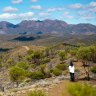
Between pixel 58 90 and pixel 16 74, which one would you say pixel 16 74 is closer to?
pixel 16 74

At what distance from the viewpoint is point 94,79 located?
4312 cm

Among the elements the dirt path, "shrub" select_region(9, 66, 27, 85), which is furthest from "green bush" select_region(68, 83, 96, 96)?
"shrub" select_region(9, 66, 27, 85)

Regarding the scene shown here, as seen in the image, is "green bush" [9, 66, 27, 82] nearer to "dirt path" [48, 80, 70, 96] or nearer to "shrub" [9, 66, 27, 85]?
"shrub" [9, 66, 27, 85]

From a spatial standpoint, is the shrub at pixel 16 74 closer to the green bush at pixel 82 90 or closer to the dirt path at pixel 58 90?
the dirt path at pixel 58 90

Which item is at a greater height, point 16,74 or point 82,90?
point 82,90

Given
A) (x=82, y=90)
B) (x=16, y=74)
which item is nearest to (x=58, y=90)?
(x=82, y=90)

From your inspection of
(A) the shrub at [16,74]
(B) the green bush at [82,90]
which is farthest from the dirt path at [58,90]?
(A) the shrub at [16,74]

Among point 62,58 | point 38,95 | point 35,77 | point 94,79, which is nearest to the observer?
point 38,95

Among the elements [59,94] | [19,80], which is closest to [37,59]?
[19,80]

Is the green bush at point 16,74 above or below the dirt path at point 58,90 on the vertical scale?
below

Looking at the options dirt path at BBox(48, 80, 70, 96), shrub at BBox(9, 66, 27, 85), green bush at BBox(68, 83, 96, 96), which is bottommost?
shrub at BBox(9, 66, 27, 85)

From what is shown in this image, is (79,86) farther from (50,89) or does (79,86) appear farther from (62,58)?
(62,58)

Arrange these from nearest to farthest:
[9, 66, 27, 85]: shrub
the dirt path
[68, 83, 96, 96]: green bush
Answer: [68, 83, 96, 96]: green bush, the dirt path, [9, 66, 27, 85]: shrub

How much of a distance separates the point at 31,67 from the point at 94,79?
82193 millimetres
